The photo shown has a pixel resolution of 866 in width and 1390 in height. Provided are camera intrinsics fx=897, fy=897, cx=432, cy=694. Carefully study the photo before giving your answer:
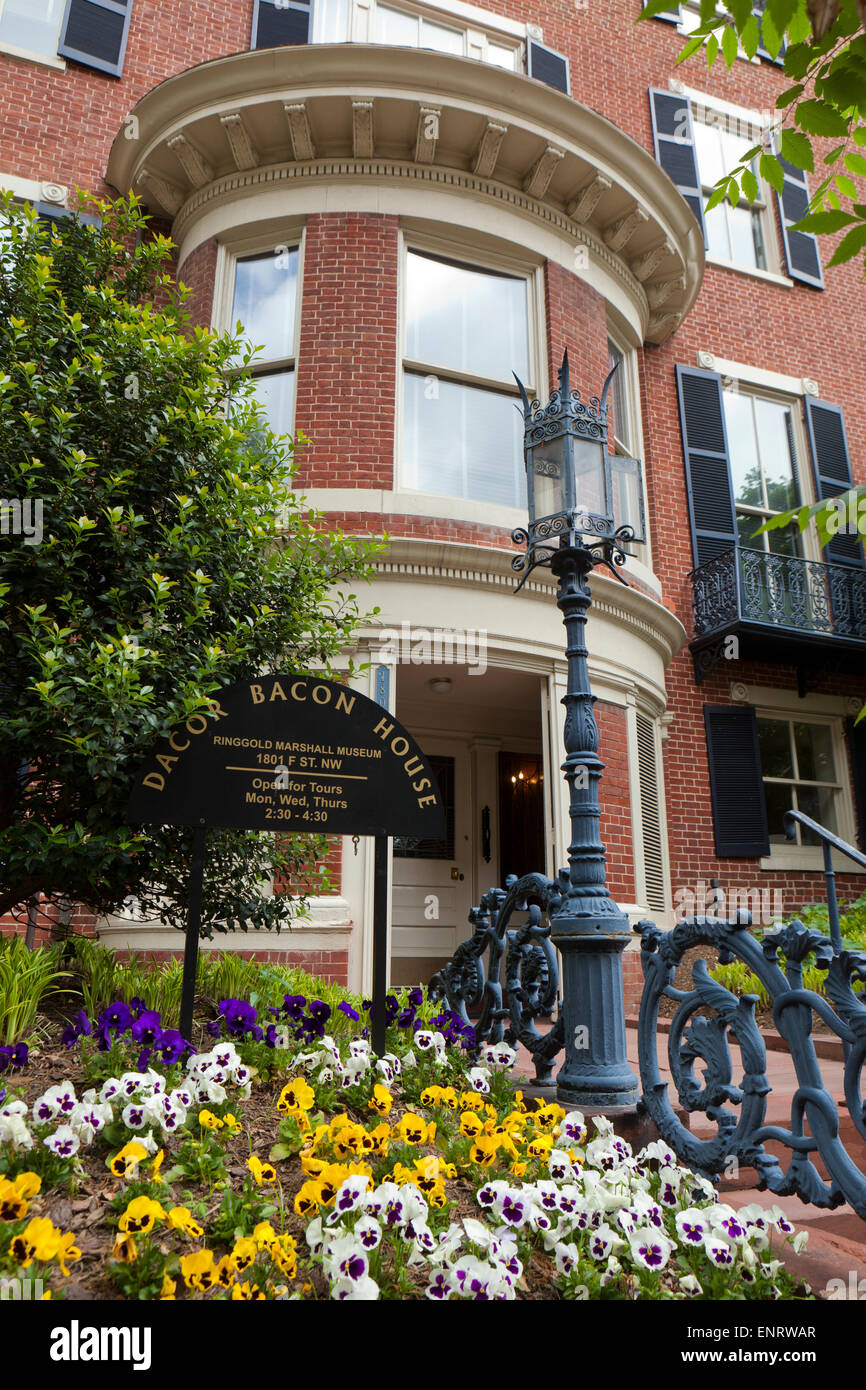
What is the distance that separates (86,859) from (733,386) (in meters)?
10.7

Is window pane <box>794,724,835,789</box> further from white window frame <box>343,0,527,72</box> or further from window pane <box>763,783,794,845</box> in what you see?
white window frame <box>343,0,527,72</box>

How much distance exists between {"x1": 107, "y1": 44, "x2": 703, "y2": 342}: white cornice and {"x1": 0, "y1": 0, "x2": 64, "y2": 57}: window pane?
2040 millimetres

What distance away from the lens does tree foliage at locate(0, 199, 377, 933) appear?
356 cm

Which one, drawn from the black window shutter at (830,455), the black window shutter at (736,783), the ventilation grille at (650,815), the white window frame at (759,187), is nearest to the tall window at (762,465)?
the black window shutter at (830,455)

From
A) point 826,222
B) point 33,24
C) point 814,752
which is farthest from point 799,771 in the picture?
point 33,24

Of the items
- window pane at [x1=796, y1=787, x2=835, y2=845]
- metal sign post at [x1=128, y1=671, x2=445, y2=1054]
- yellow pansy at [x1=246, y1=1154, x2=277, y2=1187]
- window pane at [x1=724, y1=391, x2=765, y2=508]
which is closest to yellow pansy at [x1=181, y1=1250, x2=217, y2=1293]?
yellow pansy at [x1=246, y1=1154, x2=277, y2=1187]

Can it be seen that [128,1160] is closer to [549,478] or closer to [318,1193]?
[318,1193]

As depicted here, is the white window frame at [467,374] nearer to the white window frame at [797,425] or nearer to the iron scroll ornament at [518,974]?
the white window frame at [797,425]

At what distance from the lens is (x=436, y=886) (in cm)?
1008

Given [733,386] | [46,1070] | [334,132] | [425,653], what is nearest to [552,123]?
[334,132]

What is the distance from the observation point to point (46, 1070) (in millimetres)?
3182

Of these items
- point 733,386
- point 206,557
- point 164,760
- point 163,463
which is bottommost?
point 164,760

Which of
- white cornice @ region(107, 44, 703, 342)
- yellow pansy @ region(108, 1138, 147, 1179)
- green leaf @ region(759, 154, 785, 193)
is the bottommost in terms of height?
yellow pansy @ region(108, 1138, 147, 1179)
